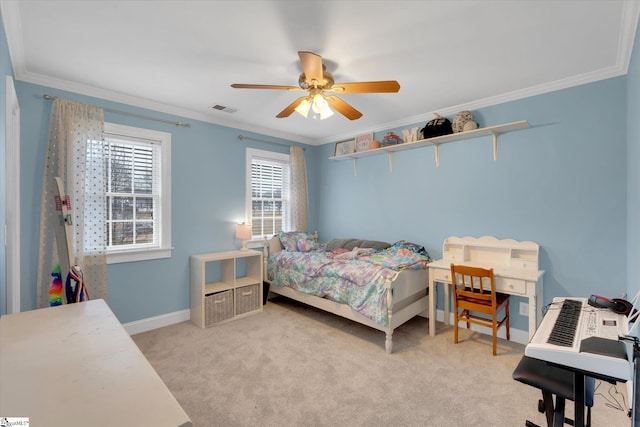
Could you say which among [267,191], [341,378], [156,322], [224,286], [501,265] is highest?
[267,191]

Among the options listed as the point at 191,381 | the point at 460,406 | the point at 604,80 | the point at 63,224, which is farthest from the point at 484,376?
the point at 63,224

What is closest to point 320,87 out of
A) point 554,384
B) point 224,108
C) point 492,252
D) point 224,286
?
point 224,108

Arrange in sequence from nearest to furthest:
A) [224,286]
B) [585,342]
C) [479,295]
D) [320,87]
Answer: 1. [585,342]
2. [320,87]
3. [479,295]
4. [224,286]

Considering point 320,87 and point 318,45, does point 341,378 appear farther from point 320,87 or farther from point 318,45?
point 318,45

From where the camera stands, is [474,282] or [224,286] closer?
[474,282]

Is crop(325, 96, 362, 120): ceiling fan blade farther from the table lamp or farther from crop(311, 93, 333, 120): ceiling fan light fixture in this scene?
the table lamp

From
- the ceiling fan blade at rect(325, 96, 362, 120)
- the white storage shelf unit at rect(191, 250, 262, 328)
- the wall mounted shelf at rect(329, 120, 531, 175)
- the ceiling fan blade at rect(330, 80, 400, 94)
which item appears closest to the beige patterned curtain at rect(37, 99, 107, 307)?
the white storage shelf unit at rect(191, 250, 262, 328)

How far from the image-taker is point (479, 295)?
268cm

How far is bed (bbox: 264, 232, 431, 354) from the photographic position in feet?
9.26

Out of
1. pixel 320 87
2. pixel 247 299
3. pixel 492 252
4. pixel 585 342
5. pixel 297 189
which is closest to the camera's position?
pixel 585 342

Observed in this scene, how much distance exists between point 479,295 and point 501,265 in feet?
1.90

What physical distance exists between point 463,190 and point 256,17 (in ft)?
9.01

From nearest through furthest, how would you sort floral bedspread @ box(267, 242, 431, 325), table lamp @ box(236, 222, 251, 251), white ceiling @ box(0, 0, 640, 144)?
white ceiling @ box(0, 0, 640, 144), floral bedspread @ box(267, 242, 431, 325), table lamp @ box(236, 222, 251, 251)

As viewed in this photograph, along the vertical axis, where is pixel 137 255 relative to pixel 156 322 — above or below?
above
